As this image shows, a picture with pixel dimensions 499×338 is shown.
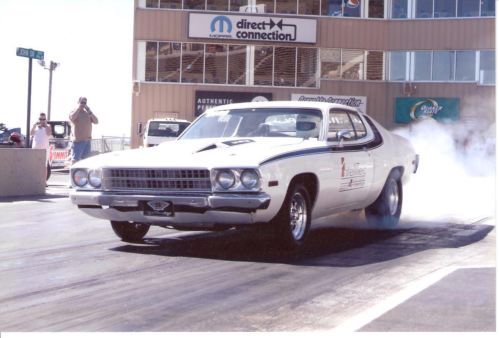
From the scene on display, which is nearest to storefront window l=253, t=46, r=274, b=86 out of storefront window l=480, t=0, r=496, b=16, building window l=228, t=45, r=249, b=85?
building window l=228, t=45, r=249, b=85

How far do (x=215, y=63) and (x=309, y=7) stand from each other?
16.1 feet

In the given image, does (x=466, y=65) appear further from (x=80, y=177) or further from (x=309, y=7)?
(x=80, y=177)

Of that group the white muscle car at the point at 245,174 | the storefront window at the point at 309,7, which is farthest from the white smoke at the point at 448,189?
the storefront window at the point at 309,7

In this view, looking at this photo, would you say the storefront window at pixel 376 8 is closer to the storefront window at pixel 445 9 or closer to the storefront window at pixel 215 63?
the storefront window at pixel 445 9

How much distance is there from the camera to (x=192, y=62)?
34.9 metres

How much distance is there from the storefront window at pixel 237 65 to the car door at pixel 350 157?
26.6m

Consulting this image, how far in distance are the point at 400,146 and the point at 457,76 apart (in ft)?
86.2

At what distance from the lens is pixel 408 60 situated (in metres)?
34.8

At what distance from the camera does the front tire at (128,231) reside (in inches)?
298

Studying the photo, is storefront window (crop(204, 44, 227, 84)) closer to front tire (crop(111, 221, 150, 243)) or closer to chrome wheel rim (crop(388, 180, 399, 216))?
chrome wheel rim (crop(388, 180, 399, 216))

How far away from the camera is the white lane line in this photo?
14.0ft

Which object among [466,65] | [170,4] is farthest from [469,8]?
[170,4]

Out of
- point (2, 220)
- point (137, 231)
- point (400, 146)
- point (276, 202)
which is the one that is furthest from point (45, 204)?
point (276, 202)

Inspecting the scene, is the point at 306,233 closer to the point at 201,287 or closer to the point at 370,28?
the point at 201,287
